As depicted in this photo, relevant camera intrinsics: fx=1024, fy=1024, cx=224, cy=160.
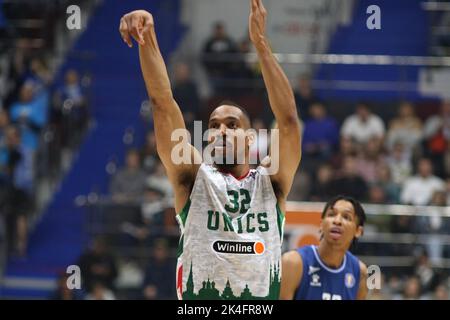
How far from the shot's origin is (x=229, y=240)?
5.70 metres

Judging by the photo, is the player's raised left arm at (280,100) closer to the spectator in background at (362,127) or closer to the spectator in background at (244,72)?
the spectator in background at (362,127)

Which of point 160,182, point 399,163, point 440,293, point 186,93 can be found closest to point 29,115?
point 186,93

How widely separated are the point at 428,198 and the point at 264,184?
7379 mm

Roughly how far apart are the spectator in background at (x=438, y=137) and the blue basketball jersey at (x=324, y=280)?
19.6 ft

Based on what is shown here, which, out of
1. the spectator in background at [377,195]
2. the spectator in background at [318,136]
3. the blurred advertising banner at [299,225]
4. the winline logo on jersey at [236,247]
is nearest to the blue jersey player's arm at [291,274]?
the winline logo on jersey at [236,247]

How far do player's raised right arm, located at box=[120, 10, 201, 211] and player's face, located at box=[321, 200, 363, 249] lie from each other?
216cm

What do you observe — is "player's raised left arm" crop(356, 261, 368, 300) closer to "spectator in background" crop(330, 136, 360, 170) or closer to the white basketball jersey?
the white basketball jersey

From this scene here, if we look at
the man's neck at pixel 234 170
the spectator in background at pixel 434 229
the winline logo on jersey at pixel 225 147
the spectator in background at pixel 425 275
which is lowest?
the spectator in background at pixel 425 275

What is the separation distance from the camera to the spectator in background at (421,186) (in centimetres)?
1293

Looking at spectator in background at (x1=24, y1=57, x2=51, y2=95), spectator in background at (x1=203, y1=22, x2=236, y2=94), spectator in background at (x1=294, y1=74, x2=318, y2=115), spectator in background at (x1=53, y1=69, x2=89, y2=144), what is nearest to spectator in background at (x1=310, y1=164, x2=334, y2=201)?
spectator in background at (x1=294, y1=74, x2=318, y2=115)

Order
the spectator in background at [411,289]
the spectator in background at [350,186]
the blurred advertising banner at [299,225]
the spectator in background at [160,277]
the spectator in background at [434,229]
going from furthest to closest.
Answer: the spectator in background at [350,186]
the spectator in background at [434,229]
the blurred advertising banner at [299,225]
the spectator in background at [160,277]
the spectator in background at [411,289]

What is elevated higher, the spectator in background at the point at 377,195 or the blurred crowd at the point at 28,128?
the blurred crowd at the point at 28,128

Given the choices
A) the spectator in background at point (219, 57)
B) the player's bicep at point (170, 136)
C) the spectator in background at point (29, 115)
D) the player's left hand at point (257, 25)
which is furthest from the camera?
the spectator in background at point (219, 57)

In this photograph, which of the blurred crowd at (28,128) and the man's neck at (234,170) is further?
the blurred crowd at (28,128)
